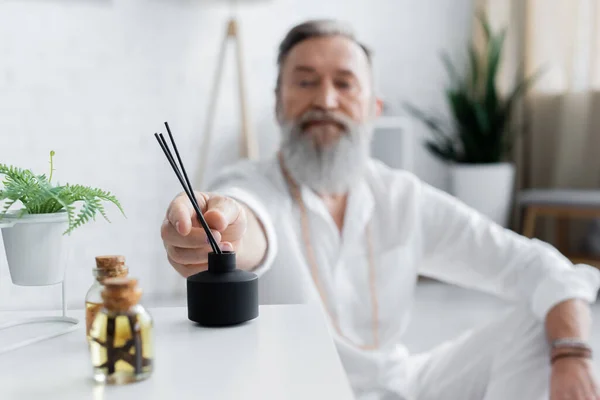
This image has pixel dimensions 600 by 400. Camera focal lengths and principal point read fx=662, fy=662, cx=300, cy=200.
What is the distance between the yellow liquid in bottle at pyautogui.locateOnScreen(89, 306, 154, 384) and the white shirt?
643 mm

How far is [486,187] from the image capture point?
3.15 meters

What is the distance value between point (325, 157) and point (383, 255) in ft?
0.74

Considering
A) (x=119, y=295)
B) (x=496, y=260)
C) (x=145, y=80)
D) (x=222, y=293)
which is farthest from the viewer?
(x=145, y=80)

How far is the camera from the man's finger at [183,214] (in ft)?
2.15

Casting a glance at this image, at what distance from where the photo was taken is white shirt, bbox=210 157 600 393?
1182mm

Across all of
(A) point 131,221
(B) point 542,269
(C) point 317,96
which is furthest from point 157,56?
(B) point 542,269

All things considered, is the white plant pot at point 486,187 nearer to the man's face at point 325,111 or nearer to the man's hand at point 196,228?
the man's face at point 325,111

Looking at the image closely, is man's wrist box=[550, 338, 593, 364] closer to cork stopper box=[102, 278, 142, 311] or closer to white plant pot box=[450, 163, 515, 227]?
cork stopper box=[102, 278, 142, 311]

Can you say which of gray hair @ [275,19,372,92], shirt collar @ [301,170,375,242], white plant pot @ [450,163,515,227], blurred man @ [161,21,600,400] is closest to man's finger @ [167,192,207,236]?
blurred man @ [161,21,600,400]

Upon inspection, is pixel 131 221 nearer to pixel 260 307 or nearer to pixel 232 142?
pixel 232 142

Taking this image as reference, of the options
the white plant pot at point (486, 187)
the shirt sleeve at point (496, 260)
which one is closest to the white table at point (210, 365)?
the shirt sleeve at point (496, 260)

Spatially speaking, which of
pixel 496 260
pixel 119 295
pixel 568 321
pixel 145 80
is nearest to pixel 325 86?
pixel 496 260

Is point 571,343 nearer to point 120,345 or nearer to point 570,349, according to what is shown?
point 570,349

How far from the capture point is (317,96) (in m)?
1.29
